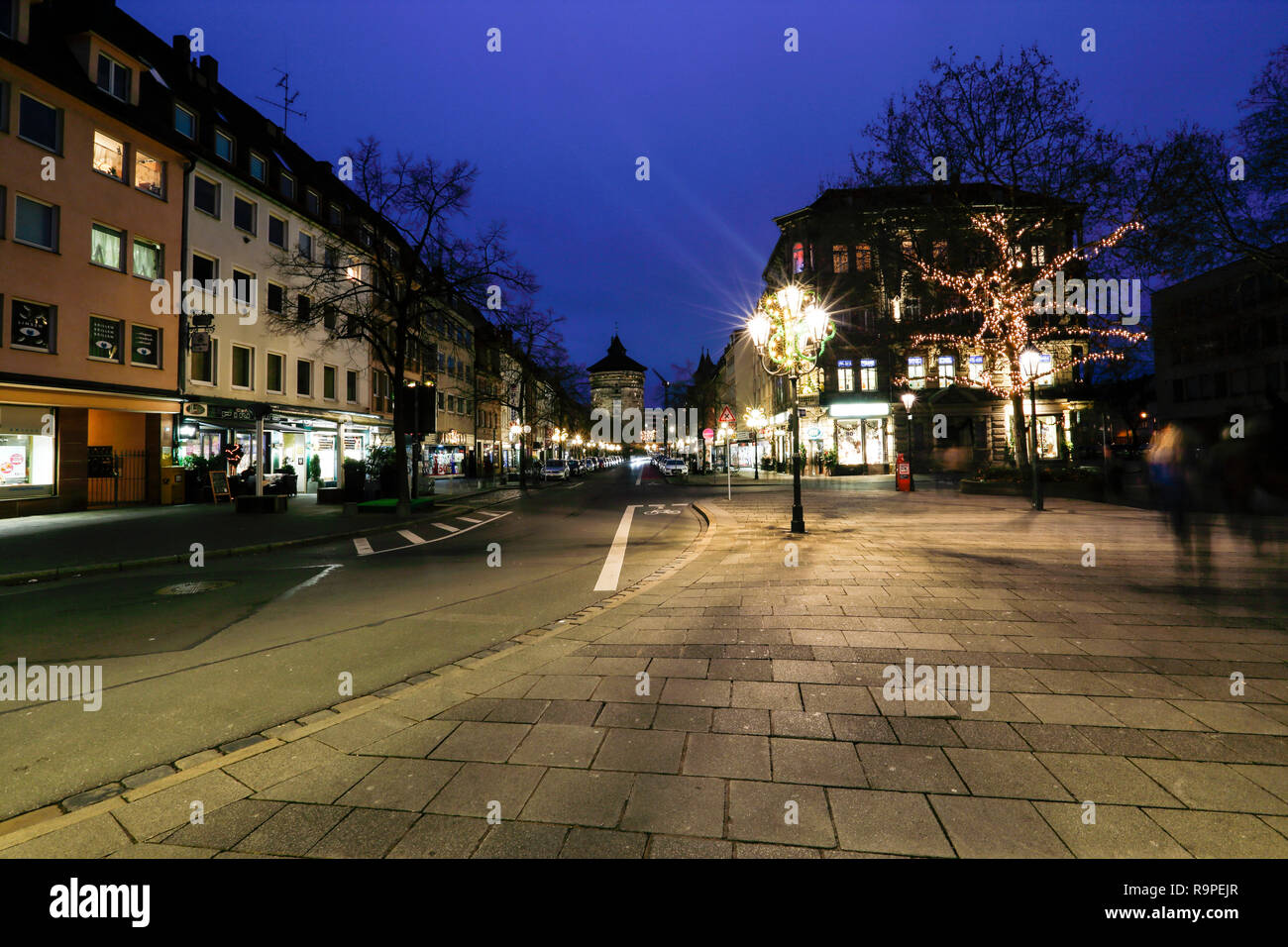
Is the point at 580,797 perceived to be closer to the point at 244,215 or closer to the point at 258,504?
the point at 258,504

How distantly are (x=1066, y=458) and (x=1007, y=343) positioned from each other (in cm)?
2529

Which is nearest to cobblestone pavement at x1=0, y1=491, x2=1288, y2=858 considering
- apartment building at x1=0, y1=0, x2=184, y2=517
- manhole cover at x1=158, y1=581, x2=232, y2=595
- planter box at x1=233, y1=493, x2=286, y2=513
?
manhole cover at x1=158, y1=581, x2=232, y2=595

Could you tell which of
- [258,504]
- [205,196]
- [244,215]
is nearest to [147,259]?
[205,196]

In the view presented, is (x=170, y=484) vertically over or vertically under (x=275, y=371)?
under

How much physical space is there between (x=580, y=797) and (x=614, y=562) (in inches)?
286

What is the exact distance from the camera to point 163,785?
2.85m

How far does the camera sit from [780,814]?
97.4 inches

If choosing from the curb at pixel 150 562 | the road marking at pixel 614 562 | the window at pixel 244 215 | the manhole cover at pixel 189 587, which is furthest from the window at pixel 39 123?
the road marking at pixel 614 562

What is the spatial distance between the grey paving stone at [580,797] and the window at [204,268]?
26997 mm

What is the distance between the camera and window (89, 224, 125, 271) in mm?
18562

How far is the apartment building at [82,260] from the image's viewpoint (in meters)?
16.5

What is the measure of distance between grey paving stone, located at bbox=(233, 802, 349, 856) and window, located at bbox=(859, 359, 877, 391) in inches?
1686
